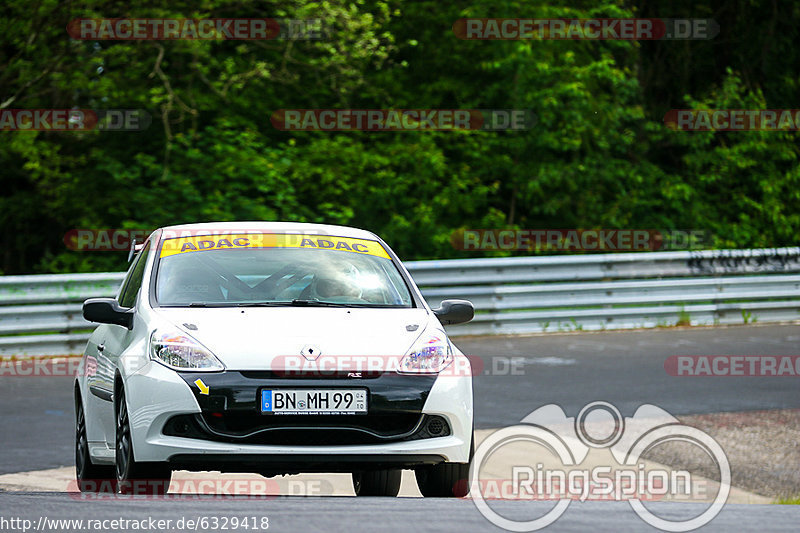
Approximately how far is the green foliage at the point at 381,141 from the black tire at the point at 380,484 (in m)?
12.8

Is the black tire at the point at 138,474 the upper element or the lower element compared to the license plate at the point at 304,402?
lower

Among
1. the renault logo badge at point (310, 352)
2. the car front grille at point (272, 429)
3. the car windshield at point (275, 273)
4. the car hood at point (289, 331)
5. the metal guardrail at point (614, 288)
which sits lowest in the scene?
the metal guardrail at point (614, 288)

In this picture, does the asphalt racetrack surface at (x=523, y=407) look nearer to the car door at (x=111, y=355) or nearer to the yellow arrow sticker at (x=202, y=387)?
the yellow arrow sticker at (x=202, y=387)

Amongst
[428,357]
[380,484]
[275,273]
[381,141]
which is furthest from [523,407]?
[381,141]

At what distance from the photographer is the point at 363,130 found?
24375 mm

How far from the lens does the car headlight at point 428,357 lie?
22.6 feet

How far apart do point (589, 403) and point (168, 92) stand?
11.7 m

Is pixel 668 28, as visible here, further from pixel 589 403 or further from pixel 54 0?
pixel 589 403

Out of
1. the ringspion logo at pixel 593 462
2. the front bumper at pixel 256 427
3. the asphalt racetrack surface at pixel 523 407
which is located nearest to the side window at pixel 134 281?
the front bumper at pixel 256 427

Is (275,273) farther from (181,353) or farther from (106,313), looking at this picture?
(181,353)

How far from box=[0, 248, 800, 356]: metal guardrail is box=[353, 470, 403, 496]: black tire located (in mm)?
8825

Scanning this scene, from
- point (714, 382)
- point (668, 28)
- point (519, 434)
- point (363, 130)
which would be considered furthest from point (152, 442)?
point (668, 28)

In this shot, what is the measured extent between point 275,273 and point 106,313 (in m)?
0.99

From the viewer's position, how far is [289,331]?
691 cm
